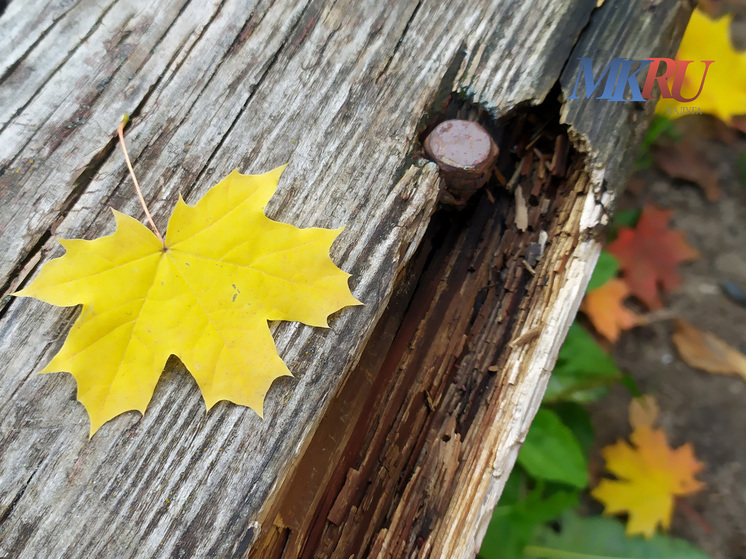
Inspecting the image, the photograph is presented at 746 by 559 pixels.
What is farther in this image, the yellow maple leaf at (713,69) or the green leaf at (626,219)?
the green leaf at (626,219)

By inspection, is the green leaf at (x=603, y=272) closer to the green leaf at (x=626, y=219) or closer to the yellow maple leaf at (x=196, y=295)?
the green leaf at (x=626, y=219)

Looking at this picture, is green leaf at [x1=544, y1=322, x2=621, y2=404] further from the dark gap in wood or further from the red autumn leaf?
the red autumn leaf

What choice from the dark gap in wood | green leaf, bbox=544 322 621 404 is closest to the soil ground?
green leaf, bbox=544 322 621 404

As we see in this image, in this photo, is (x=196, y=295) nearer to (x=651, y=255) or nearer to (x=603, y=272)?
(x=603, y=272)

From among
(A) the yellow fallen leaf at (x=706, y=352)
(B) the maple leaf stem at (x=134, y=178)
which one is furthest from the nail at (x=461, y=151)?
(A) the yellow fallen leaf at (x=706, y=352)

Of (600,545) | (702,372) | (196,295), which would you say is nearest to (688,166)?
→ (702,372)

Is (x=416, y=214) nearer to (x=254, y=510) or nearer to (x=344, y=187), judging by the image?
(x=344, y=187)
